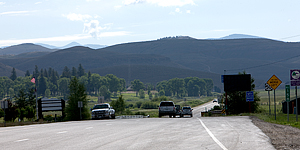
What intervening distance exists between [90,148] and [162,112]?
3607cm

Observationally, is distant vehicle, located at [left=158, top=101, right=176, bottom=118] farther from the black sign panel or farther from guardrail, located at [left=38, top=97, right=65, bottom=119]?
guardrail, located at [left=38, top=97, right=65, bottom=119]

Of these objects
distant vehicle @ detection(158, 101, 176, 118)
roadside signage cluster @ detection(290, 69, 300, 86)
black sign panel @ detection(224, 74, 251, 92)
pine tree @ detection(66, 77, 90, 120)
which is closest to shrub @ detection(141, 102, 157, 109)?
pine tree @ detection(66, 77, 90, 120)

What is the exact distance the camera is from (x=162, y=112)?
4691 cm

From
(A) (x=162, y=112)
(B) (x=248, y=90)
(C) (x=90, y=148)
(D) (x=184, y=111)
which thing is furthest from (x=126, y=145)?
(D) (x=184, y=111)

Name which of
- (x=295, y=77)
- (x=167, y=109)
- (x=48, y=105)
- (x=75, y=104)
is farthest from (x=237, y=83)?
(x=75, y=104)

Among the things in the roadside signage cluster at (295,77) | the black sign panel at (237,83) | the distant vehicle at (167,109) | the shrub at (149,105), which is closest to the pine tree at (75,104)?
the distant vehicle at (167,109)

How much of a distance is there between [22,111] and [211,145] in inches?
2307

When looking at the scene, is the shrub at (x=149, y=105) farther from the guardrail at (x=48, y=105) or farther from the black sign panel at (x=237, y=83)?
the black sign panel at (x=237, y=83)

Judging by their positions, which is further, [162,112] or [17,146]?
[162,112]

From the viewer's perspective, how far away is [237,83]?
53.0 meters

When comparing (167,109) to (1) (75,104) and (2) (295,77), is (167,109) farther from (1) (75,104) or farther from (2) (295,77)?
(1) (75,104)

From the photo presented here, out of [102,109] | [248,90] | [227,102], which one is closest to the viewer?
[102,109]

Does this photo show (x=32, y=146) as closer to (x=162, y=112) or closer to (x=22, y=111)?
(x=162, y=112)

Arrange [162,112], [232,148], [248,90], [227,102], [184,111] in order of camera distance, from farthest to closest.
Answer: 1. [184,111]
2. [227,102]
3. [248,90]
4. [162,112]
5. [232,148]
